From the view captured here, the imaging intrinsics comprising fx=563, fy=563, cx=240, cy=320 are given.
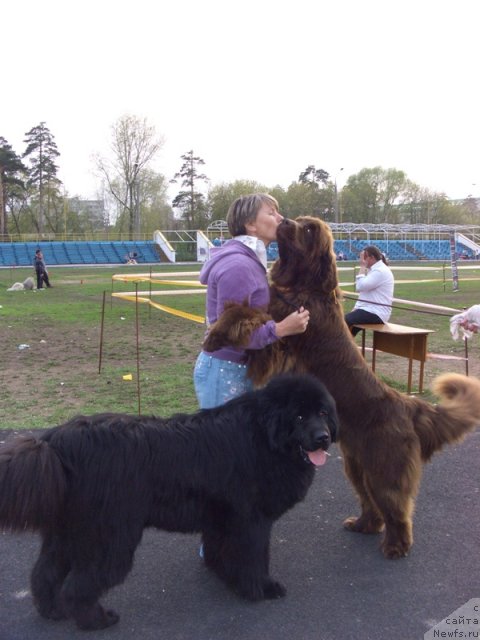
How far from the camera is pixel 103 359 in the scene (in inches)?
417

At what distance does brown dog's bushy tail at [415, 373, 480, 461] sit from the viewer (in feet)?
11.8

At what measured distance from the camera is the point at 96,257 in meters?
60.8

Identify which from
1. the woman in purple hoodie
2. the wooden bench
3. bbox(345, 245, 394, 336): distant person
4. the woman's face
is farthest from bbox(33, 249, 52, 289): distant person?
the woman's face

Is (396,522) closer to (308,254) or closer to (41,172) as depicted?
(308,254)

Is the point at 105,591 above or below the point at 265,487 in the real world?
below

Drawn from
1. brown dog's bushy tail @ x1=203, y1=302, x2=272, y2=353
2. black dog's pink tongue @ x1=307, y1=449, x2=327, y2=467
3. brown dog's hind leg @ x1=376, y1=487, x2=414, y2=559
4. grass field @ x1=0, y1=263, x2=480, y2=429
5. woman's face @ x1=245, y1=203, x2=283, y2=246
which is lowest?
grass field @ x1=0, y1=263, x2=480, y2=429

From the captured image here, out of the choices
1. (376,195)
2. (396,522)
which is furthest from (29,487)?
(376,195)

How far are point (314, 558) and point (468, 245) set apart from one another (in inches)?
2864

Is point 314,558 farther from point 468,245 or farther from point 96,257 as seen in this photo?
point 468,245

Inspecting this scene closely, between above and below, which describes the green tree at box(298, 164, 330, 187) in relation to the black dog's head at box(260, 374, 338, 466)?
above

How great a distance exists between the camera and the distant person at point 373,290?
865 centimetres

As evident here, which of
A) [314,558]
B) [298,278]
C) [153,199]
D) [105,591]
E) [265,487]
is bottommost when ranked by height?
[314,558]

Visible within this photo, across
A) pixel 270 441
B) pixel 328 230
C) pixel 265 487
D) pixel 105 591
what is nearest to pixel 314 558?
pixel 265 487

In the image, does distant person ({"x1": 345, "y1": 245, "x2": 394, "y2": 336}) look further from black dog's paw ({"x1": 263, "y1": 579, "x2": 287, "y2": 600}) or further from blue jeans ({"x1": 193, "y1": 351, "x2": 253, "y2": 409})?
black dog's paw ({"x1": 263, "y1": 579, "x2": 287, "y2": 600})
